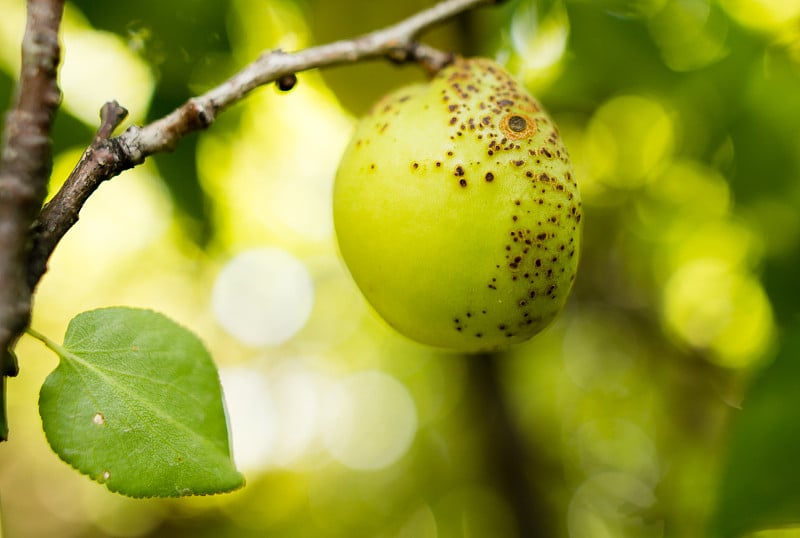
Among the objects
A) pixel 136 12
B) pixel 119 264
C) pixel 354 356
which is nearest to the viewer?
pixel 136 12

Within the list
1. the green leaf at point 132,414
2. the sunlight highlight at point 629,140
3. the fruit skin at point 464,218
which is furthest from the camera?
the sunlight highlight at point 629,140

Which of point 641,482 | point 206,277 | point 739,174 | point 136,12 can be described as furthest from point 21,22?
point 641,482

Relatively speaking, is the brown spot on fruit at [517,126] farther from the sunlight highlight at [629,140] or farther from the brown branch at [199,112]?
the sunlight highlight at [629,140]

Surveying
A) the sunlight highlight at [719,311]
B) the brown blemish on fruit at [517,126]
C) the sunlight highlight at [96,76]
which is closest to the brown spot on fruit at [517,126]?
the brown blemish on fruit at [517,126]

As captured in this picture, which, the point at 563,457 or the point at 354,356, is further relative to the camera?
the point at 354,356

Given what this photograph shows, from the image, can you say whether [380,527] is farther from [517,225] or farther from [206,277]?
[517,225]

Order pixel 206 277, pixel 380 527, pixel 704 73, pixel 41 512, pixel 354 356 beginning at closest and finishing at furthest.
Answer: pixel 704 73, pixel 206 277, pixel 380 527, pixel 354 356, pixel 41 512

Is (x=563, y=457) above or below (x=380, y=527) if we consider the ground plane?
above

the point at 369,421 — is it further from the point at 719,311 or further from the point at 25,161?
the point at 25,161
